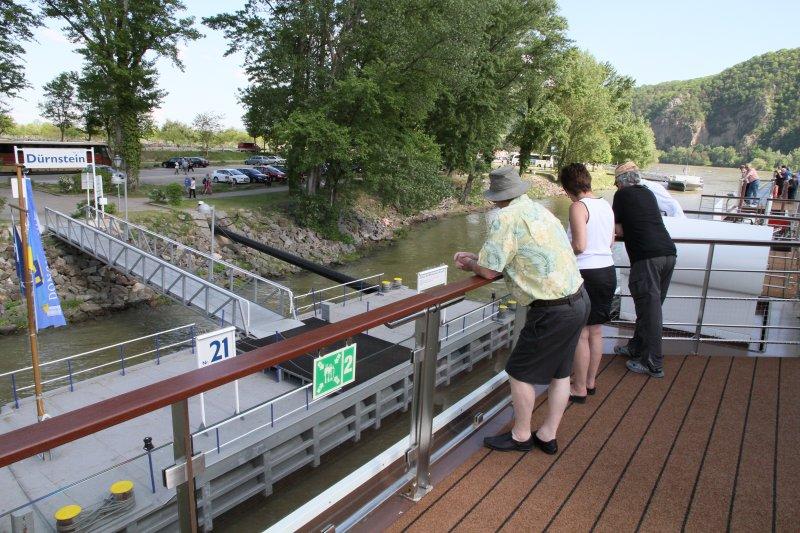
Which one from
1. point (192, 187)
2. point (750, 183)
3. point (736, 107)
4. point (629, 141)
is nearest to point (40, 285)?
point (750, 183)

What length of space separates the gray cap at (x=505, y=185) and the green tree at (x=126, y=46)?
2520 cm

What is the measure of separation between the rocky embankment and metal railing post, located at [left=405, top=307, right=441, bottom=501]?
50.4 ft

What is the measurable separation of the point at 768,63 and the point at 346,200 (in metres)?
144

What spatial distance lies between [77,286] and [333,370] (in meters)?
17.3

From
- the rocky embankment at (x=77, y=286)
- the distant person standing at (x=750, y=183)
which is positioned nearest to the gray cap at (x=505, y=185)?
the distant person standing at (x=750, y=183)

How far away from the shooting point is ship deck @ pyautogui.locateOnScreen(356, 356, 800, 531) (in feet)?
8.56

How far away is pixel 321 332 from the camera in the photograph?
1.88m

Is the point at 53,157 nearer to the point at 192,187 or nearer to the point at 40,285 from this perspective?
the point at 40,285

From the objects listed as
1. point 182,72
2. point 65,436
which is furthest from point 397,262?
point 65,436

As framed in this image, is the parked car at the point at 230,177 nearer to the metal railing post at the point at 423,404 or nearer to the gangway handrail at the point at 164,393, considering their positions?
the metal railing post at the point at 423,404

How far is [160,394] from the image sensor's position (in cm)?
139

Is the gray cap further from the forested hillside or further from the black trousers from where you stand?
the forested hillside

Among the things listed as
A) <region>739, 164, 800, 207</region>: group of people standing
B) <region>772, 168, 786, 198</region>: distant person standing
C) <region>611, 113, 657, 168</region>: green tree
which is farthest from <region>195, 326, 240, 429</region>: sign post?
<region>611, 113, 657, 168</region>: green tree

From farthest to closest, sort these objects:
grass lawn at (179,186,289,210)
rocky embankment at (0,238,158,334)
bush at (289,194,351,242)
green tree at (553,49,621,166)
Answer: green tree at (553,49,621,166) → bush at (289,194,351,242) → grass lawn at (179,186,289,210) → rocky embankment at (0,238,158,334)
